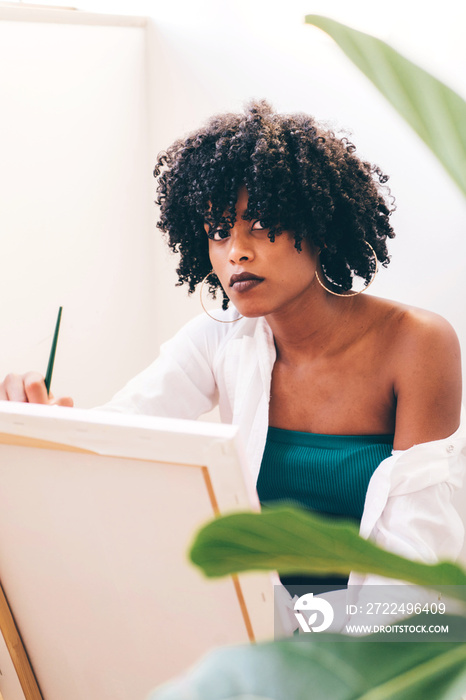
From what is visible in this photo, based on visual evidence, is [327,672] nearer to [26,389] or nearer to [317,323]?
[26,389]

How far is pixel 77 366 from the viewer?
74.3 inches

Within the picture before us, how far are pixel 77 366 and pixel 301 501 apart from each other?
3.05ft

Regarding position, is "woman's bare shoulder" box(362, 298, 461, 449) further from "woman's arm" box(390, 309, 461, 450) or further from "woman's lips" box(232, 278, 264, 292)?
"woman's lips" box(232, 278, 264, 292)

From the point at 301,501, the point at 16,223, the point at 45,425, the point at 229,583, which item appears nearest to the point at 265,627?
the point at 229,583

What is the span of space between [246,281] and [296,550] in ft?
2.67

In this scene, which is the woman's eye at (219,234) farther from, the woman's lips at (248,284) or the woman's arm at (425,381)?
the woman's arm at (425,381)

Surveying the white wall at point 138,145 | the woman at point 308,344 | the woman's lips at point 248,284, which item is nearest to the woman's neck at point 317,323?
the woman at point 308,344

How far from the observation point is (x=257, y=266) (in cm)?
102

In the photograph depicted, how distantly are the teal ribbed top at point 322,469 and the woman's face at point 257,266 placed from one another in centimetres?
25

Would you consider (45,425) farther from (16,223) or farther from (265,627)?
(16,223)

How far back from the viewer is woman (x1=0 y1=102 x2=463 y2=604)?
3.28ft

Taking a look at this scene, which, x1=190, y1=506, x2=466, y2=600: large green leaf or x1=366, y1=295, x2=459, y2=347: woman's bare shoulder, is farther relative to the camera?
x1=366, y1=295, x2=459, y2=347: woman's bare shoulder

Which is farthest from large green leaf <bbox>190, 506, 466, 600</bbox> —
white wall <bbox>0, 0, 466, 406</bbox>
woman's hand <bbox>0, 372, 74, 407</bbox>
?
white wall <bbox>0, 0, 466, 406</bbox>

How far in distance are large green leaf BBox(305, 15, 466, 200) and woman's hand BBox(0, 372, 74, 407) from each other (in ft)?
2.04
